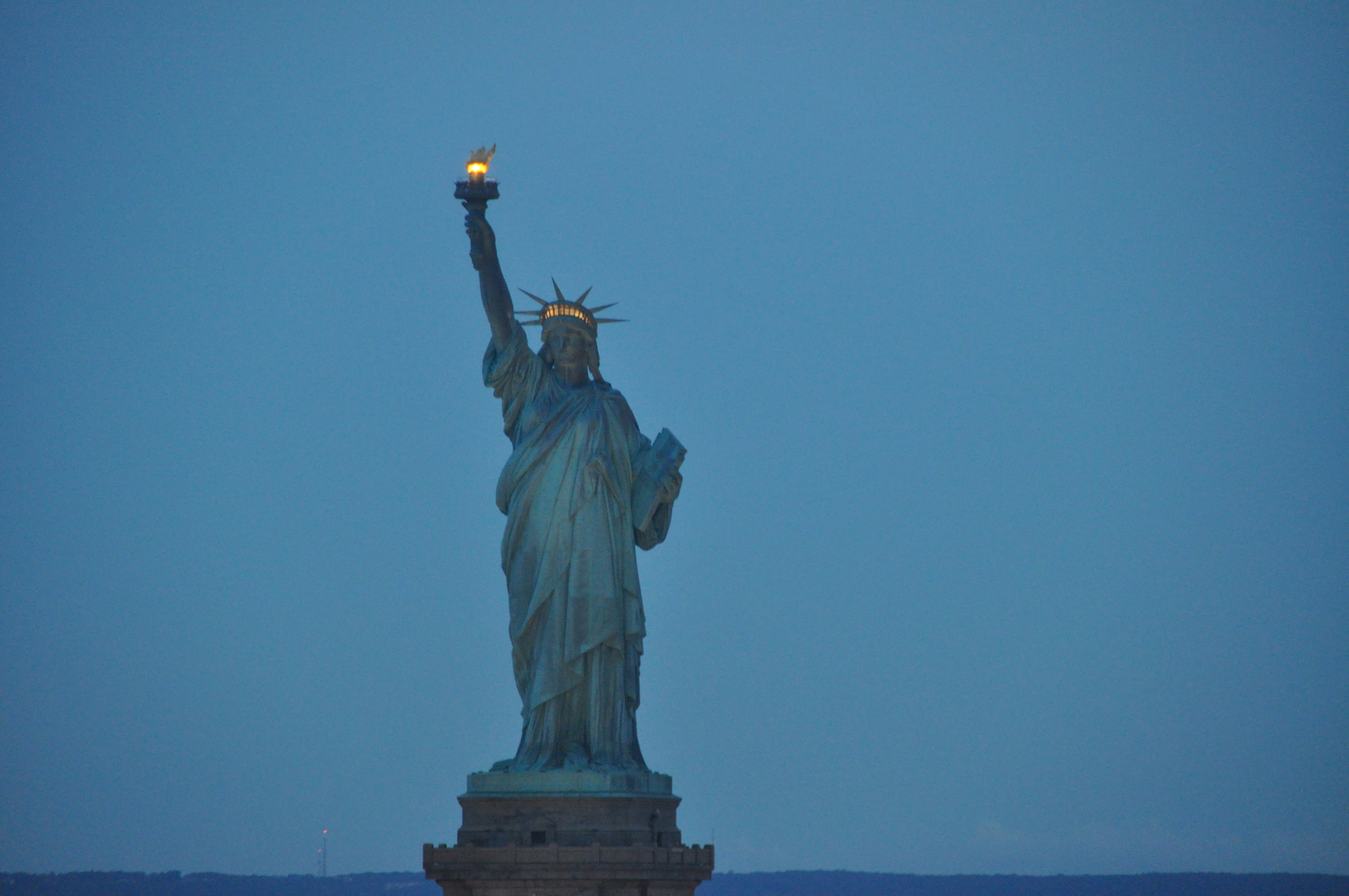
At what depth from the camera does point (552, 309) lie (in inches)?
936

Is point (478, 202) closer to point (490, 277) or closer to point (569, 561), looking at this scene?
point (490, 277)

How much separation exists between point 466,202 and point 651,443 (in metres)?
3.93

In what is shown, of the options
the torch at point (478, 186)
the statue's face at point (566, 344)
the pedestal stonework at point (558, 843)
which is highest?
the torch at point (478, 186)

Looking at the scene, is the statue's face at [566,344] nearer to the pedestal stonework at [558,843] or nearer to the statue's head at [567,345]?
the statue's head at [567,345]

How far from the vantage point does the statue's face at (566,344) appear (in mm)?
23625

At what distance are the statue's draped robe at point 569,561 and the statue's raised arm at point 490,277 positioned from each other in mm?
229

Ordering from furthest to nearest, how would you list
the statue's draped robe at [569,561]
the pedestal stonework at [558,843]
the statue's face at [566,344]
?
the statue's face at [566,344], the statue's draped robe at [569,561], the pedestal stonework at [558,843]

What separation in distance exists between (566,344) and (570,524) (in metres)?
2.50

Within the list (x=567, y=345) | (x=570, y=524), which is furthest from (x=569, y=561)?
(x=567, y=345)

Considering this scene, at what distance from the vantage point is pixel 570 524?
74.5ft

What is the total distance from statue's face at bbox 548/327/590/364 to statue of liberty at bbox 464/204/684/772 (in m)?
0.02

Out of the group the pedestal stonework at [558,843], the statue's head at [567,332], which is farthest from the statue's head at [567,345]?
the pedestal stonework at [558,843]

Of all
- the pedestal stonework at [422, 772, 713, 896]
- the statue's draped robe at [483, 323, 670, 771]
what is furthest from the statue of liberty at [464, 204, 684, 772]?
the pedestal stonework at [422, 772, 713, 896]

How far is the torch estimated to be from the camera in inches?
898
